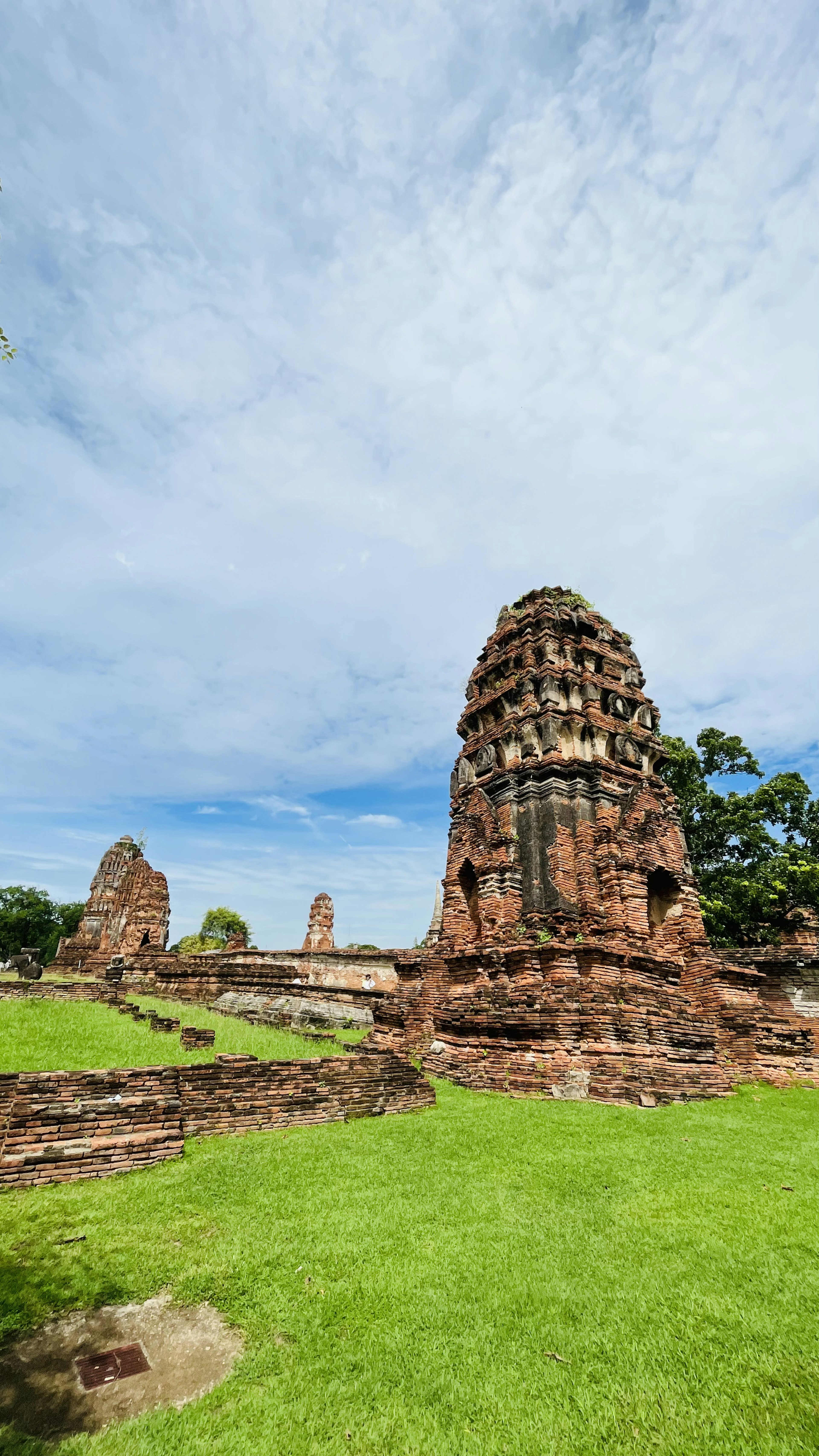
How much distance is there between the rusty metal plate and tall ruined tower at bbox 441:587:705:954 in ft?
33.9

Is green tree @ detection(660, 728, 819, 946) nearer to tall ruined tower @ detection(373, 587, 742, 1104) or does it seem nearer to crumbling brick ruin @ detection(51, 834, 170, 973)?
tall ruined tower @ detection(373, 587, 742, 1104)

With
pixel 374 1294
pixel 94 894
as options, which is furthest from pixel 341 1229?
pixel 94 894

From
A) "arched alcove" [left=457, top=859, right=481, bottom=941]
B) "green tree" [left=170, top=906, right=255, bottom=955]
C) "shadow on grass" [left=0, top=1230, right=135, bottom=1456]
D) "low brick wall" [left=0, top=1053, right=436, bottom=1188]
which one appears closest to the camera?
"shadow on grass" [left=0, top=1230, right=135, bottom=1456]

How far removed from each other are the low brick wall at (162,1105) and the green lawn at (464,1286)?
0.31 metres

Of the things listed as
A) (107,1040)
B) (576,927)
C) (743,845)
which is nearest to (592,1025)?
(576,927)

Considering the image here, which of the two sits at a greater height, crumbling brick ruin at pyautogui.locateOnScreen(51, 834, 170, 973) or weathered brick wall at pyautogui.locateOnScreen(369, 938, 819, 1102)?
crumbling brick ruin at pyautogui.locateOnScreen(51, 834, 170, 973)

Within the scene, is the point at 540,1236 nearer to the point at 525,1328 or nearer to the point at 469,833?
the point at 525,1328

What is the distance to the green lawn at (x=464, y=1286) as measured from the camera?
10.5ft

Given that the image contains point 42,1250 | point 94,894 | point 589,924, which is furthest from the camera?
point 94,894

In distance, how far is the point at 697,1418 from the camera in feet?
10.5

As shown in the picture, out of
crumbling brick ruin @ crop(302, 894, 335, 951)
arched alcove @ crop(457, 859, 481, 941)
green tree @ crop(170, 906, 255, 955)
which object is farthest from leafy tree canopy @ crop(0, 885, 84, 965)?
arched alcove @ crop(457, 859, 481, 941)

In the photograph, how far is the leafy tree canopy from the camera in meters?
69.2

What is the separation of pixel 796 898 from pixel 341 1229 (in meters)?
21.1

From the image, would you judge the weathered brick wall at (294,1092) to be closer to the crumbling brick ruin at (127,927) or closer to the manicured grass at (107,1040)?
the manicured grass at (107,1040)
